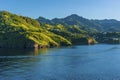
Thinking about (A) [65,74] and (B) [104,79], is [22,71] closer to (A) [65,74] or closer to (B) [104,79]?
(A) [65,74]

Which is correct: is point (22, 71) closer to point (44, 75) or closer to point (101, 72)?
point (44, 75)

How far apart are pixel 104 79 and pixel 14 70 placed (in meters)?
44.5

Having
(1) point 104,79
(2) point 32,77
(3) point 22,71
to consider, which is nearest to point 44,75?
(2) point 32,77

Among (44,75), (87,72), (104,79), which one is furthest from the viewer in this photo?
(87,72)

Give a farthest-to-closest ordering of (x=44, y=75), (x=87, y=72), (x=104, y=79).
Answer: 1. (x=87, y=72)
2. (x=44, y=75)
3. (x=104, y=79)

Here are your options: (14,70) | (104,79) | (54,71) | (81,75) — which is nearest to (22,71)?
(14,70)

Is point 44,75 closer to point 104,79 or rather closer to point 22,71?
point 22,71

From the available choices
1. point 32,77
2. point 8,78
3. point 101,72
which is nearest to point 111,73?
point 101,72

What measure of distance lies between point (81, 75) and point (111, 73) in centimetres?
1410

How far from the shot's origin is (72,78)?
112062 millimetres

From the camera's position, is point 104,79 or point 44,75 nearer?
point 104,79

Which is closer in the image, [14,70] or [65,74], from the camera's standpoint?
[65,74]

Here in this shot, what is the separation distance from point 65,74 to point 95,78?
14.4 metres

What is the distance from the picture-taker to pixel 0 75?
4685 inches
